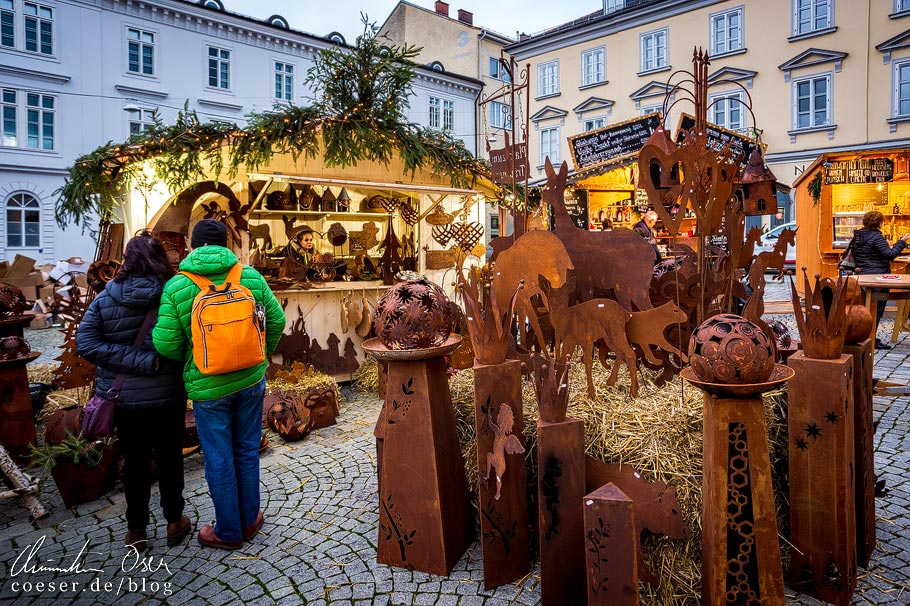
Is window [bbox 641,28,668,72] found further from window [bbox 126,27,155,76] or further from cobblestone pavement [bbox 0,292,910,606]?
cobblestone pavement [bbox 0,292,910,606]

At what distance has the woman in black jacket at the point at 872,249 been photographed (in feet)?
24.7

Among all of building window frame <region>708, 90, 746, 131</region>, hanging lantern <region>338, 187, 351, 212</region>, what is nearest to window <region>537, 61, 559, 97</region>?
building window frame <region>708, 90, 746, 131</region>

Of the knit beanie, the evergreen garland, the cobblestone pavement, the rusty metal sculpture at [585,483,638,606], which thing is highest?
the evergreen garland

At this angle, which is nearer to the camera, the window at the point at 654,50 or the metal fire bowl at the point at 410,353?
the metal fire bowl at the point at 410,353

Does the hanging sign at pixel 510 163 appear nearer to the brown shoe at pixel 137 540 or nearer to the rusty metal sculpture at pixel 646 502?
the rusty metal sculpture at pixel 646 502

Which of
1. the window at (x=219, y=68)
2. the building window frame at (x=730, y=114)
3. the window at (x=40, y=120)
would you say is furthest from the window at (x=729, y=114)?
the window at (x=40, y=120)

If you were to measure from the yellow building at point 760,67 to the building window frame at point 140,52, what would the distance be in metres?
13.3

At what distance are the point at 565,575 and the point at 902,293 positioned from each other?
7.17 metres

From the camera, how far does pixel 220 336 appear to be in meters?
2.72

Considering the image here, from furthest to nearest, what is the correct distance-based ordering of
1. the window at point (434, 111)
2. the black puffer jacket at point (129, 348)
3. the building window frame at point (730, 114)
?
the window at point (434, 111) < the building window frame at point (730, 114) < the black puffer jacket at point (129, 348)

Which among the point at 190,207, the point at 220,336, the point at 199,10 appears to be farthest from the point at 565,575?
the point at 199,10

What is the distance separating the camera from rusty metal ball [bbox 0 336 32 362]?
3.96 metres

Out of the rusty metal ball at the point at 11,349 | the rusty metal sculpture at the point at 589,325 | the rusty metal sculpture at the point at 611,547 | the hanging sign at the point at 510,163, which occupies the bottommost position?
the rusty metal sculpture at the point at 611,547

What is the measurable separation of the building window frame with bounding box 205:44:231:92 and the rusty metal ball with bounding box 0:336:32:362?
1787 centimetres
